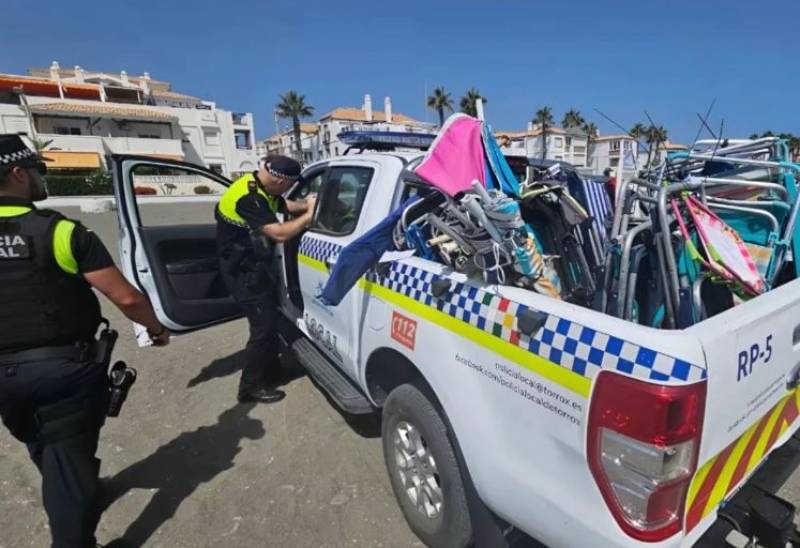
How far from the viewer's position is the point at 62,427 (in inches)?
76.4

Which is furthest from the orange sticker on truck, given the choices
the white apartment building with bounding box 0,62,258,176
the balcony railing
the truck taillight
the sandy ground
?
the balcony railing

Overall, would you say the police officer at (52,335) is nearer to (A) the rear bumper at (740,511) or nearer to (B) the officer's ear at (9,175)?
(B) the officer's ear at (9,175)

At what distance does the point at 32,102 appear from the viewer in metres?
35.3

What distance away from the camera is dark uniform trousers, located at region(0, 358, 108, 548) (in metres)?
1.88

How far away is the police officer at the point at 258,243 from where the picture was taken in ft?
10.6

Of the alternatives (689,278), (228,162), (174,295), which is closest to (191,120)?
(228,162)

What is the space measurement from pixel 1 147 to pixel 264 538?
2055 mm

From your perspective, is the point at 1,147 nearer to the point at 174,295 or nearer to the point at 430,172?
the point at 430,172

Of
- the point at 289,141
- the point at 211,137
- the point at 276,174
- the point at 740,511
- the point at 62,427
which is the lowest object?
the point at 740,511

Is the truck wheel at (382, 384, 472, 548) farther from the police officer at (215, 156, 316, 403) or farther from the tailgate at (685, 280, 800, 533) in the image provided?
the police officer at (215, 156, 316, 403)

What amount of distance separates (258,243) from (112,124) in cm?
4382

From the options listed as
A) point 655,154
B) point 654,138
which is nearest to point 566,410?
point 654,138

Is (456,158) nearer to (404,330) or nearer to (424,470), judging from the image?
(404,330)

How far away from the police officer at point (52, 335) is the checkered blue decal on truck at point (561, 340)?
4.64ft
